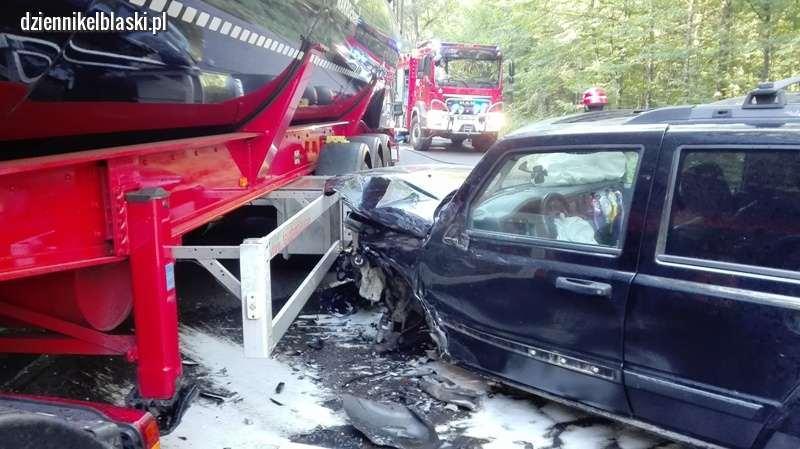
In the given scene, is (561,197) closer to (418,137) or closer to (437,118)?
(437,118)

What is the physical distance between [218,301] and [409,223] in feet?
6.95

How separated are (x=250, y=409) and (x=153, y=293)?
3.01ft

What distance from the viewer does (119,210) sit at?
2539mm

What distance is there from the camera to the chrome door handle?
2.47m

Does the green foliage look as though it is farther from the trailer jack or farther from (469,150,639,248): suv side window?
the trailer jack

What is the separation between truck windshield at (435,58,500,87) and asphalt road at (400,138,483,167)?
2.01 meters

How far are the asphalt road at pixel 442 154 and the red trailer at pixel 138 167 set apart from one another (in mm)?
10672

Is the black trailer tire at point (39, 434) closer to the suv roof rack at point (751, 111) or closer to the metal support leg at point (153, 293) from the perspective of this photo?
the metal support leg at point (153, 293)

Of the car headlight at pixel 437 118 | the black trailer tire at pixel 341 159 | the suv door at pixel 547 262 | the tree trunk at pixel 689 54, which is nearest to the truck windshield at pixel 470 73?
the car headlight at pixel 437 118

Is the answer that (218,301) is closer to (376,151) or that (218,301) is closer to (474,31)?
(376,151)

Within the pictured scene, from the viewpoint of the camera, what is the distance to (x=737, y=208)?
223cm

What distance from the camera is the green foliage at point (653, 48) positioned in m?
10.1

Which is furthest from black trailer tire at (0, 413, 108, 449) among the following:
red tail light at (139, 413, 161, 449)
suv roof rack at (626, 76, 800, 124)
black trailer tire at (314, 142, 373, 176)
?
black trailer tire at (314, 142, 373, 176)

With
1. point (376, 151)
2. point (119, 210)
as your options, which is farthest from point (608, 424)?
point (376, 151)
